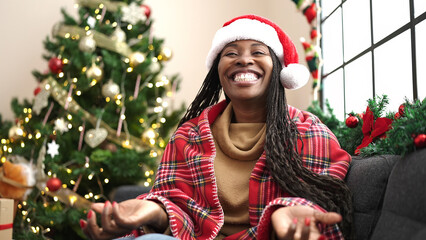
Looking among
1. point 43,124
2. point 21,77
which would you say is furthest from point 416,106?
point 21,77

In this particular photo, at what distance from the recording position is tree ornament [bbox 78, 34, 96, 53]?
2594 millimetres

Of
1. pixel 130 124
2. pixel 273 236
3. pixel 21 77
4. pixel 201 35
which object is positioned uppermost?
pixel 201 35

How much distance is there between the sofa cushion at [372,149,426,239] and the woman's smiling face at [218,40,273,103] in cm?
54

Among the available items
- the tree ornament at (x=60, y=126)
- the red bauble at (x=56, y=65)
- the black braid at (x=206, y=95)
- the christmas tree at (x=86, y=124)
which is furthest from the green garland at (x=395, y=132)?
the red bauble at (x=56, y=65)

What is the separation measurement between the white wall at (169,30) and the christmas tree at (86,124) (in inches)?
23.8

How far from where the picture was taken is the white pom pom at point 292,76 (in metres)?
1.43

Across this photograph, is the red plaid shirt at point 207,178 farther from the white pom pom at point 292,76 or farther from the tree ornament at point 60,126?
Answer: the tree ornament at point 60,126

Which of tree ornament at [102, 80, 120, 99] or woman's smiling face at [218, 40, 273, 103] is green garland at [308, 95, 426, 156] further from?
tree ornament at [102, 80, 120, 99]

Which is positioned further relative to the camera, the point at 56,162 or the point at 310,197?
the point at 56,162

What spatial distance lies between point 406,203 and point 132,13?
218 centimetres

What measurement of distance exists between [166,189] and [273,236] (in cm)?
42

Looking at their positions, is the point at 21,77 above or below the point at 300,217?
above

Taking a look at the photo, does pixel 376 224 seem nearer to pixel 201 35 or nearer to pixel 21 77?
pixel 201 35

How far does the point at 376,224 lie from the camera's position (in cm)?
104
